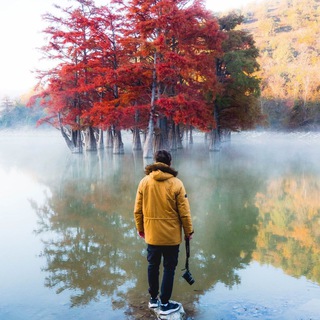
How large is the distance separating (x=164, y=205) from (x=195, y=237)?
11.5 ft

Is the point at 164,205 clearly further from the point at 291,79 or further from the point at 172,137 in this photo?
the point at 291,79

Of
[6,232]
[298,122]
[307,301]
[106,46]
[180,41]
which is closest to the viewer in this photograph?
[307,301]

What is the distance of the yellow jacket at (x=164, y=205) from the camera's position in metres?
4.01

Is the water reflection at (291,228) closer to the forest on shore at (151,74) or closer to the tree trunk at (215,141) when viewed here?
the forest on shore at (151,74)

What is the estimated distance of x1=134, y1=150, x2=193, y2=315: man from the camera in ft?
13.2

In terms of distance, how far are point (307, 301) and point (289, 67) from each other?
247 ft

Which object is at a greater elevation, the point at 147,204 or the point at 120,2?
the point at 120,2

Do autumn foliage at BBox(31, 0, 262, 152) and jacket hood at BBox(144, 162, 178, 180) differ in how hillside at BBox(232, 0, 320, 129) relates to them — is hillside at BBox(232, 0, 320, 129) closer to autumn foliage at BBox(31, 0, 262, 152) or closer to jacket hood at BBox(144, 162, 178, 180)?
autumn foliage at BBox(31, 0, 262, 152)

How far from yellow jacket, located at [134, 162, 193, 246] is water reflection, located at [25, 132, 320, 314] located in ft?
3.30

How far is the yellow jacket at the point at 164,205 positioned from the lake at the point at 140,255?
95cm

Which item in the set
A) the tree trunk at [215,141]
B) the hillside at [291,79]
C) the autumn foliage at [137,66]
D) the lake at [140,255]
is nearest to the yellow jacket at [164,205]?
the lake at [140,255]

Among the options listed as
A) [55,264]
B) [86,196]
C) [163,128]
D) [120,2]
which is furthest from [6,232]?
[120,2]

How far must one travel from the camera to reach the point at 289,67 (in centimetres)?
7369

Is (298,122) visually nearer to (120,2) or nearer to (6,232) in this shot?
(120,2)
